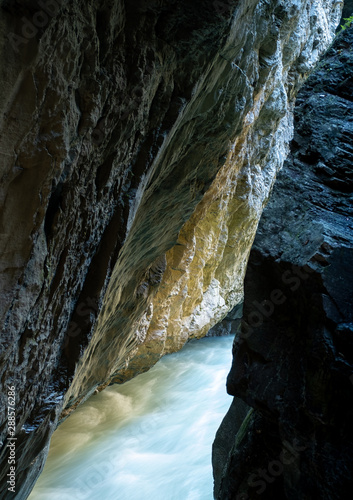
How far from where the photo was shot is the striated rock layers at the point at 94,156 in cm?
216

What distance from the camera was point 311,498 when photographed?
10.1 ft

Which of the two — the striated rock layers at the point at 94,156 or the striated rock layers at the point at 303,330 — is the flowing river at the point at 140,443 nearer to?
the striated rock layers at the point at 94,156

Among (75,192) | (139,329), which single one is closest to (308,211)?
(75,192)

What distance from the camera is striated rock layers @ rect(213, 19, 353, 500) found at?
10.2ft

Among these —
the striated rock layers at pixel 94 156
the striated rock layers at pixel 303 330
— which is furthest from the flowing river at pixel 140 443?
the striated rock layers at pixel 303 330

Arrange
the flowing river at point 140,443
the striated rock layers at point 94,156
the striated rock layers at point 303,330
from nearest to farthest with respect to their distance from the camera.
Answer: the striated rock layers at point 94,156
the striated rock layers at point 303,330
the flowing river at point 140,443

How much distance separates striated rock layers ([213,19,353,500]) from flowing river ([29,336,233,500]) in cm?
368

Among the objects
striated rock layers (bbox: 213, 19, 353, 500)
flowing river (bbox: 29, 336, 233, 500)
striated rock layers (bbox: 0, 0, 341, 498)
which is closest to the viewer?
striated rock layers (bbox: 0, 0, 341, 498)

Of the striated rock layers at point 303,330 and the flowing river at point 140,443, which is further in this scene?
the flowing river at point 140,443

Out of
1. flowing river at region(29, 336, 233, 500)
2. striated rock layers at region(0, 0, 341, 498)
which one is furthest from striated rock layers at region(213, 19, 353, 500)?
flowing river at region(29, 336, 233, 500)

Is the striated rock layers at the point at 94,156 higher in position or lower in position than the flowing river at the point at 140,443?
higher

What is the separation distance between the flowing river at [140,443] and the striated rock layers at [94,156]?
2.73 metres

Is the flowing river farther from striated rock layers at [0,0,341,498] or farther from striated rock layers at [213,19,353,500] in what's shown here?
striated rock layers at [213,19,353,500]

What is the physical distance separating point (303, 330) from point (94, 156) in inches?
95.9
